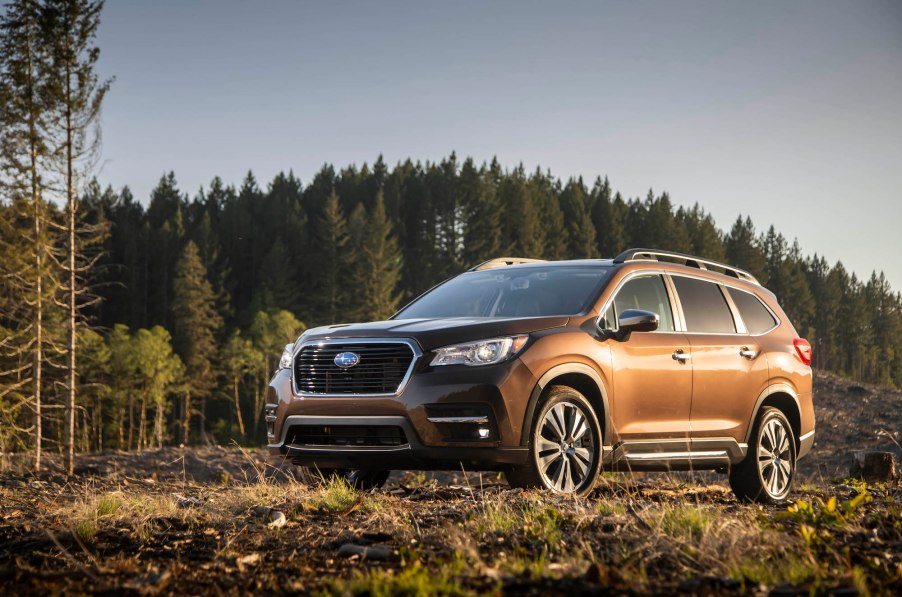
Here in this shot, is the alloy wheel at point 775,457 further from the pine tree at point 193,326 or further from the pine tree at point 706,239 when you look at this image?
the pine tree at point 706,239

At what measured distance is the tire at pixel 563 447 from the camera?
21.3 feet

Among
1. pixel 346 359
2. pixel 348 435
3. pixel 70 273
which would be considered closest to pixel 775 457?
pixel 348 435

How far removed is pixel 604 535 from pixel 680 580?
1018 mm

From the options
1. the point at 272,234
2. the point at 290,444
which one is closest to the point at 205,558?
the point at 290,444

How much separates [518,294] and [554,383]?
1271 mm

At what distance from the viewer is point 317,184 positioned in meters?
142

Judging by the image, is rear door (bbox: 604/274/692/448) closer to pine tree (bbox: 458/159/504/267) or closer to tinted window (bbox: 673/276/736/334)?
tinted window (bbox: 673/276/736/334)

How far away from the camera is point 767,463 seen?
873 cm

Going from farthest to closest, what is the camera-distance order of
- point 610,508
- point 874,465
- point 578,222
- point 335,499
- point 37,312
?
1. point 578,222
2. point 37,312
3. point 874,465
4. point 335,499
5. point 610,508

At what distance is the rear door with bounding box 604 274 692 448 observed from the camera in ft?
23.6

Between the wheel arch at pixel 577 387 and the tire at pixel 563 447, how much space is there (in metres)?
0.07

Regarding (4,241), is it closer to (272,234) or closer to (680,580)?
(680,580)

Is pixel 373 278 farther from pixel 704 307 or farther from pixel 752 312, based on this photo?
pixel 704 307

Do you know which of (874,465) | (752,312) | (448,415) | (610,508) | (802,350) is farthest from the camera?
(874,465)
